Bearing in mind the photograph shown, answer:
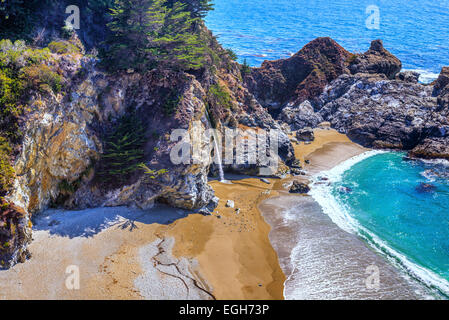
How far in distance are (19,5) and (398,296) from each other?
105 feet

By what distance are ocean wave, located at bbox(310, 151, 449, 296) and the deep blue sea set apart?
4195cm

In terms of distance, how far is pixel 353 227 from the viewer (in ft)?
76.9

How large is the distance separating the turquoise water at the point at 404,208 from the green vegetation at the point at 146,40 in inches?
726

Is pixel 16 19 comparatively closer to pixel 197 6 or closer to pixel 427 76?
pixel 197 6

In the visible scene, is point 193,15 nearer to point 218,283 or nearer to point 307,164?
point 307,164

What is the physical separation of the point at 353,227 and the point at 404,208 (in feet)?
21.2

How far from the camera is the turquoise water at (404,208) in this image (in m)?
20.7

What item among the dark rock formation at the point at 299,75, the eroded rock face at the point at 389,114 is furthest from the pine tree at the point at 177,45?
the eroded rock face at the point at 389,114

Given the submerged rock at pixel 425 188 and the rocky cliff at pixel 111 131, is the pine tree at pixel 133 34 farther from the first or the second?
the submerged rock at pixel 425 188

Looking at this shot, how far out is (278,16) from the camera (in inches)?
4245

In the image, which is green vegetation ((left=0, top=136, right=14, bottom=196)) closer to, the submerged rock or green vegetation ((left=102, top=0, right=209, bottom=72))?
green vegetation ((left=102, top=0, right=209, bottom=72))

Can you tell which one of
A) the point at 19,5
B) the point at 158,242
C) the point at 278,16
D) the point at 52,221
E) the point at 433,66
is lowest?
the point at 158,242

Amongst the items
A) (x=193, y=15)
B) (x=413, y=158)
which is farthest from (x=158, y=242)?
(x=413, y=158)

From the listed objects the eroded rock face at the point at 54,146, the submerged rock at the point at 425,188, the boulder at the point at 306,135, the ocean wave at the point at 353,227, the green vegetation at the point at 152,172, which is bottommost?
the ocean wave at the point at 353,227
